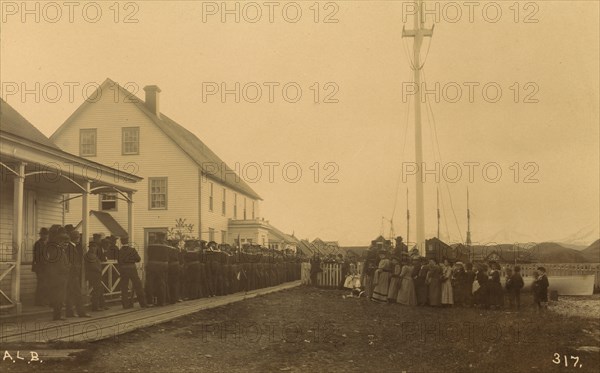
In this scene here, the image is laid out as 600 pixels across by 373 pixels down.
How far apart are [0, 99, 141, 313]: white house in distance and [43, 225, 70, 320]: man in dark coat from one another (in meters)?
0.52

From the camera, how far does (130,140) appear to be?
31484mm

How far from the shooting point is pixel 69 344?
8180 millimetres

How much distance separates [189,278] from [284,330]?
6.99 metres

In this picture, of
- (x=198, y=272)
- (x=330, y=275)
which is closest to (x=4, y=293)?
(x=198, y=272)

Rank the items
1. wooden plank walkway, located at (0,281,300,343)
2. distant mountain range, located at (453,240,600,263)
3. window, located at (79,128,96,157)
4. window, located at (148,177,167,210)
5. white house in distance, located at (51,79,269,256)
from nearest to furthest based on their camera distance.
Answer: wooden plank walkway, located at (0,281,300,343)
white house in distance, located at (51,79,269,256)
window, located at (148,177,167,210)
window, located at (79,128,96,157)
distant mountain range, located at (453,240,600,263)

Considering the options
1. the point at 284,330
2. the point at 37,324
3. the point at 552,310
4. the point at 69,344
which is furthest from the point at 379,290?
the point at 69,344

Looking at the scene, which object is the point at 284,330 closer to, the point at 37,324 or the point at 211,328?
the point at 211,328

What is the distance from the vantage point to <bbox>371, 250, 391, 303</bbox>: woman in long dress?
59.4 ft

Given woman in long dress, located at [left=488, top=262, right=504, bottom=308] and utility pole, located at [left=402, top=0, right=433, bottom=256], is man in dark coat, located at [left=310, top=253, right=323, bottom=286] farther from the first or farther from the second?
woman in long dress, located at [left=488, top=262, right=504, bottom=308]

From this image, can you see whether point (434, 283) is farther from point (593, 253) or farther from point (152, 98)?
point (593, 253)

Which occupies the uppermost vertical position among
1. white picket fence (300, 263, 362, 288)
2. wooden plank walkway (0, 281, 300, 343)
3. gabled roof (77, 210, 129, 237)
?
gabled roof (77, 210, 129, 237)

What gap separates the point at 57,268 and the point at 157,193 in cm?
2007

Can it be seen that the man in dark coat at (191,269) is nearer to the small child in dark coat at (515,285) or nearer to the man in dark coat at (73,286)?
the man in dark coat at (73,286)

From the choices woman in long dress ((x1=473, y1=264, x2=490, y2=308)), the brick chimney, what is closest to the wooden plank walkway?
woman in long dress ((x1=473, y1=264, x2=490, y2=308))
